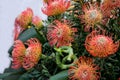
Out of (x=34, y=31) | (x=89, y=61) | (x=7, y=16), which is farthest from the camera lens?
(x=7, y=16)

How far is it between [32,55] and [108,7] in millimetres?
135

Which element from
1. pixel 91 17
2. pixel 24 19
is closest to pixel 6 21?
pixel 24 19

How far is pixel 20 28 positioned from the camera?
0.67 m

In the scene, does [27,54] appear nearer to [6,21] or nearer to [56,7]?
[56,7]

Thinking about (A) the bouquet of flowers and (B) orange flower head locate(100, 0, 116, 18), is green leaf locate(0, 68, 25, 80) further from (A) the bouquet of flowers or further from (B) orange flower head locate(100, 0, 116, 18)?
(B) orange flower head locate(100, 0, 116, 18)

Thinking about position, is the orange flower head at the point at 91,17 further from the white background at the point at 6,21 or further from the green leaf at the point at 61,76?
the white background at the point at 6,21

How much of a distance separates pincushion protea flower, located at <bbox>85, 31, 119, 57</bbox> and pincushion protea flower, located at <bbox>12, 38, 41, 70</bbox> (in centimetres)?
9

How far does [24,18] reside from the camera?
2.07ft

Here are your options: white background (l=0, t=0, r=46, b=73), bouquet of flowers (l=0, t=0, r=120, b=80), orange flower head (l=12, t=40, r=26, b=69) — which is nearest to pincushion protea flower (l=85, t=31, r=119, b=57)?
bouquet of flowers (l=0, t=0, r=120, b=80)

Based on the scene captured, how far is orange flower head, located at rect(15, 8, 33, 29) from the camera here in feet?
2.06

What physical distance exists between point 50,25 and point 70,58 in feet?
0.25

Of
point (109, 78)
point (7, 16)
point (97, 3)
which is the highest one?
point (7, 16)

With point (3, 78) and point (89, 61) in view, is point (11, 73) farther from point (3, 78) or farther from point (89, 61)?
point (89, 61)

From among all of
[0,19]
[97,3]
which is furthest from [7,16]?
[97,3]
